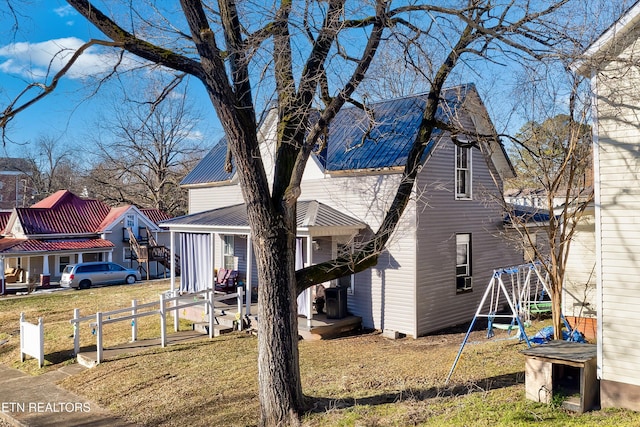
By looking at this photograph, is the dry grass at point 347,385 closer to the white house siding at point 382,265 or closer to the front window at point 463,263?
the white house siding at point 382,265

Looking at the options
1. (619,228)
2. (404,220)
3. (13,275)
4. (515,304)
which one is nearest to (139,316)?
(404,220)

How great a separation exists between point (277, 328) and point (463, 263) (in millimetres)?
9166

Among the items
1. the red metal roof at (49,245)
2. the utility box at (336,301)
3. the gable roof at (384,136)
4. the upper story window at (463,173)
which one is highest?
the gable roof at (384,136)

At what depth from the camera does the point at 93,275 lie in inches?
1054

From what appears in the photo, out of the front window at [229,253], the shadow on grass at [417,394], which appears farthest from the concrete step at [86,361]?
the front window at [229,253]

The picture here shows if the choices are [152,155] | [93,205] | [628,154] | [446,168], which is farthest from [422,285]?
[152,155]

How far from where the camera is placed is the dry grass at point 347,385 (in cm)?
673

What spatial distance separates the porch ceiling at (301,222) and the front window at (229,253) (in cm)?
154

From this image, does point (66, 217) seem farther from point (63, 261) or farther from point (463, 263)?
point (463, 263)

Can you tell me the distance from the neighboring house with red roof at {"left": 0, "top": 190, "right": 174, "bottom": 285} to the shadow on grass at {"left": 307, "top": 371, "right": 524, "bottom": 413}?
24729mm

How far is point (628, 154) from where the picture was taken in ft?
22.9

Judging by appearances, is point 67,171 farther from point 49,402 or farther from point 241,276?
point 49,402

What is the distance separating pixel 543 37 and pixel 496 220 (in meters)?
9.43

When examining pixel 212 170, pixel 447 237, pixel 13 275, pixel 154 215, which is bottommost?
pixel 13 275
